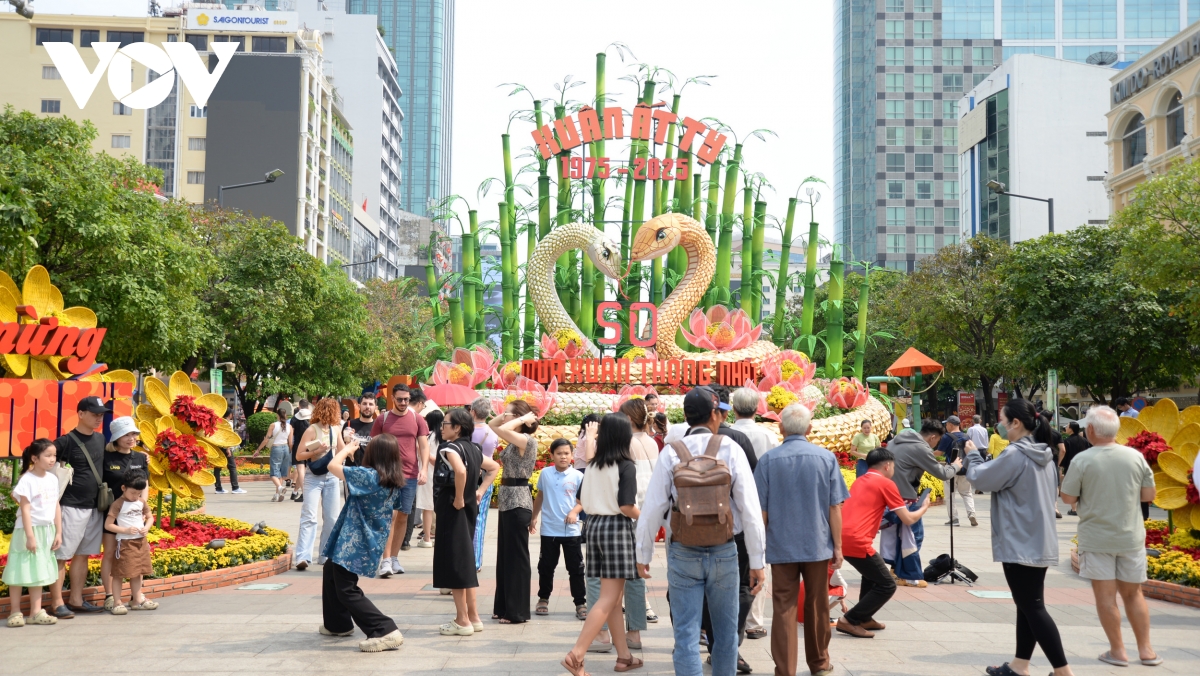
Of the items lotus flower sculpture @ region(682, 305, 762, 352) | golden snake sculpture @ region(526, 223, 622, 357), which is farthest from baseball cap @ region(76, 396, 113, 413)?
lotus flower sculpture @ region(682, 305, 762, 352)

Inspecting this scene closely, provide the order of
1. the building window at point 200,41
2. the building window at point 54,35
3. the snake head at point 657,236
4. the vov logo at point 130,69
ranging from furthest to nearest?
the building window at point 200,41 < the building window at point 54,35 < the vov logo at point 130,69 < the snake head at point 657,236

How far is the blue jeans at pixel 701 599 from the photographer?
5.09 metres

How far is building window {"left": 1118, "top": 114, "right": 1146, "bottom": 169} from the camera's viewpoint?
112ft

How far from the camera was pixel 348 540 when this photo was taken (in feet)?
21.0

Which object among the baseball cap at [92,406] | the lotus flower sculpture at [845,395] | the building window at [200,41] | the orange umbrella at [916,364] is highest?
the building window at [200,41]

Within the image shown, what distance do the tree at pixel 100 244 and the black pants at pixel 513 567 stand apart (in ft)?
30.8

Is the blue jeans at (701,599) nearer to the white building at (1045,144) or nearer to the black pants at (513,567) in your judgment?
the black pants at (513,567)

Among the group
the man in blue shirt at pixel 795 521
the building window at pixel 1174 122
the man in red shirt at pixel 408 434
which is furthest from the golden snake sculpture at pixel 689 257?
the building window at pixel 1174 122

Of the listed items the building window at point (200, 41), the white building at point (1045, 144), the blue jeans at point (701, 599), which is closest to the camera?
the blue jeans at point (701, 599)

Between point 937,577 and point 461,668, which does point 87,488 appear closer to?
point 461,668

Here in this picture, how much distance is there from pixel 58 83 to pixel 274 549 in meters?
52.7

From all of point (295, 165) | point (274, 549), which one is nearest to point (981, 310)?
point (274, 549)

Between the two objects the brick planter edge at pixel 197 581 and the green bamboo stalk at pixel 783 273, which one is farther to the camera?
the green bamboo stalk at pixel 783 273

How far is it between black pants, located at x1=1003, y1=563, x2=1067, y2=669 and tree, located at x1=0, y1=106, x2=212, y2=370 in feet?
40.9
